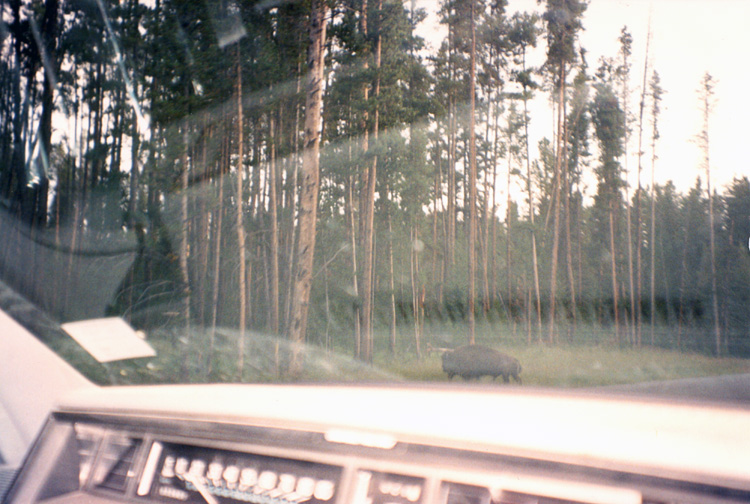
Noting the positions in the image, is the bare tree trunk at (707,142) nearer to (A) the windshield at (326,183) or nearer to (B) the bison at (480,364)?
(A) the windshield at (326,183)

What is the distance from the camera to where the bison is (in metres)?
6.04

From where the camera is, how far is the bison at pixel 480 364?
19.8 feet

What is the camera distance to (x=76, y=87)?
45.3ft

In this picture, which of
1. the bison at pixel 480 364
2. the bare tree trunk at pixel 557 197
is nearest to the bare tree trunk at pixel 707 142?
the bison at pixel 480 364

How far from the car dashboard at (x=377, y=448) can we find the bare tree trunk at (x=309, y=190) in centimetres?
933

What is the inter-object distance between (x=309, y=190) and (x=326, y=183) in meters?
4.31

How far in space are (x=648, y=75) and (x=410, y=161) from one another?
31.8ft

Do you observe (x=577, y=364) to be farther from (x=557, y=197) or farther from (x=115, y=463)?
(x=557, y=197)

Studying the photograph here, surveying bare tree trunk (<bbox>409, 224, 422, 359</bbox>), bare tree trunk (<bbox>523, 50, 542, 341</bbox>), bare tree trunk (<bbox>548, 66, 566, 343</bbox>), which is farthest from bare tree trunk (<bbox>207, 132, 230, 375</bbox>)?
bare tree trunk (<bbox>548, 66, 566, 343</bbox>)

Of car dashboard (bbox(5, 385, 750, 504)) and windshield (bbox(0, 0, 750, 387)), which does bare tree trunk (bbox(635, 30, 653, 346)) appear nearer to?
windshield (bbox(0, 0, 750, 387))

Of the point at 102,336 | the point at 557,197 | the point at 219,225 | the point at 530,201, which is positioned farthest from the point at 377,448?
the point at 530,201

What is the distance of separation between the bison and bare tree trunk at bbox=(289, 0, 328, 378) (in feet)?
14.1

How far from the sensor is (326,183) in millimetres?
15469

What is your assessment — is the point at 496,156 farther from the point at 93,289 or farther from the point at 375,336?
the point at 93,289
